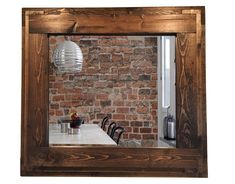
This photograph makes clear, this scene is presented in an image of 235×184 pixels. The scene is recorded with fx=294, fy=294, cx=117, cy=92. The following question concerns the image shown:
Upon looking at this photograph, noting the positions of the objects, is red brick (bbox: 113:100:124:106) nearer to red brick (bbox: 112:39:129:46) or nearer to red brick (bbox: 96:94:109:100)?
red brick (bbox: 96:94:109:100)

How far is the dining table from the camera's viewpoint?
Result: 1149mm

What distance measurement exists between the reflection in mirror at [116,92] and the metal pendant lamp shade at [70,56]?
4cm

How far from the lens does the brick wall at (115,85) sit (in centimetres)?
136

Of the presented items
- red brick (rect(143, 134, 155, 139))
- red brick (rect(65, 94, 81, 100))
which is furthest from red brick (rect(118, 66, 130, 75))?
red brick (rect(143, 134, 155, 139))

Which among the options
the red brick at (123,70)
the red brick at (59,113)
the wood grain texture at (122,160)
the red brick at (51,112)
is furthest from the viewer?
the red brick at (123,70)

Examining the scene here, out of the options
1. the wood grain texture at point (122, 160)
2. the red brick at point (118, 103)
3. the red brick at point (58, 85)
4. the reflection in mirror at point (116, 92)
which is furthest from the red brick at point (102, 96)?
the wood grain texture at point (122, 160)

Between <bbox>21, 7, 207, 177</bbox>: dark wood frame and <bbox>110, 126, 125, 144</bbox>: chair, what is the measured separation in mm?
170

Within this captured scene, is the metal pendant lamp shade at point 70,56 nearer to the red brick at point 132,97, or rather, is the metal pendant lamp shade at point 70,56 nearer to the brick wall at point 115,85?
the brick wall at point 115,85

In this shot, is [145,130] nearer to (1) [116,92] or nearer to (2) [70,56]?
(1) [116,92]

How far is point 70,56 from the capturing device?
157 centimetres
